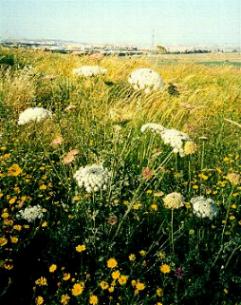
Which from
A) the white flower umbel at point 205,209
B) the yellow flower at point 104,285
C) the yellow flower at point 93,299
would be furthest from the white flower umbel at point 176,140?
the yellow flower at point 93,299

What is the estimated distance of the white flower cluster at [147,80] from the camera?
3715 mm

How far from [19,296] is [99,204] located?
79 centimetres

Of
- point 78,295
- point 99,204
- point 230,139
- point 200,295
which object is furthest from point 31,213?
point 230,139

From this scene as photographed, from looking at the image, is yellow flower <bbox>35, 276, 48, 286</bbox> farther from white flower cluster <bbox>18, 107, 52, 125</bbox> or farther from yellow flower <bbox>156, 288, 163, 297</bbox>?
white flower cluster <bbox>18, 107, 52, 125</bbox>

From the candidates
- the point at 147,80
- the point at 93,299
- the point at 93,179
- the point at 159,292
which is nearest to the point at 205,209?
the point at 159,292

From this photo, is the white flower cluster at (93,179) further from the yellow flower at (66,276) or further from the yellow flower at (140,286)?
the yellow flower at (140,286)

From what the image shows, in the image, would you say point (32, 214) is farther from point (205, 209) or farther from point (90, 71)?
point (90, 71)

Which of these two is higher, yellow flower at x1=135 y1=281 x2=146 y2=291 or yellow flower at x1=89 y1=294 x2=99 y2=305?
yellow flower at x1=135 y1=281 x2=146 y2=291

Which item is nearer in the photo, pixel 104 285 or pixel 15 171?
pixel 104 285

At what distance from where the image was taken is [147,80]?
12.2ft

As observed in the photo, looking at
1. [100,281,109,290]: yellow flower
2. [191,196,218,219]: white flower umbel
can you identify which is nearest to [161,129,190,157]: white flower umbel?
[191,196,218,219]: white flower umbel

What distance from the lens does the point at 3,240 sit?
107 inches

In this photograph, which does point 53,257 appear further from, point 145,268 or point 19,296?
point 145,268

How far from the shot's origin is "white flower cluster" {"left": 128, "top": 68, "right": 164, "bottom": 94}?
3715 millimetres
